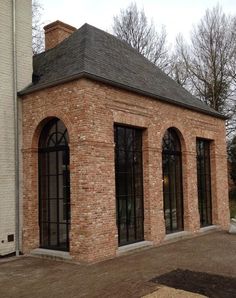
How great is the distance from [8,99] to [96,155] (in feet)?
10.6

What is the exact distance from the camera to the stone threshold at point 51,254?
32.7 ft

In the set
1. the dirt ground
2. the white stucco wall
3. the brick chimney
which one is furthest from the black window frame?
the white stucco wall

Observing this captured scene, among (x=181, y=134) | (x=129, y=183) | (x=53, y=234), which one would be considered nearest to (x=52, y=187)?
(x=53, y=234)

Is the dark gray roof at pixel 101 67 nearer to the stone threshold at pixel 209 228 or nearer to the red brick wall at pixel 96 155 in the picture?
the red brick wall at pixel 96 155

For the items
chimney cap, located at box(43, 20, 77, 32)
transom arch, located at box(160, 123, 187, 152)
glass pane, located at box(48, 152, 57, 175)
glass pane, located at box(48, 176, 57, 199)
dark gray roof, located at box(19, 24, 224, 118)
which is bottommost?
glass pane, located at box(48, 176, 57, 199)

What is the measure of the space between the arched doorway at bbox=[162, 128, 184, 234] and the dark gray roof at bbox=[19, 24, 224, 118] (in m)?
1.40

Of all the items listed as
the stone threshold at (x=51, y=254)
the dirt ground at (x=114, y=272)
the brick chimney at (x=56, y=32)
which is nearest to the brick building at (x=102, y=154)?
the stone threshold at (x=51, y=254)

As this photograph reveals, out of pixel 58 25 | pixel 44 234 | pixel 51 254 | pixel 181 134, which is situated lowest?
pixel 51 254

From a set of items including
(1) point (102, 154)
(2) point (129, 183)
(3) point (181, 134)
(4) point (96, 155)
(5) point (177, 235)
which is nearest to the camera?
(4) point (96, 155)

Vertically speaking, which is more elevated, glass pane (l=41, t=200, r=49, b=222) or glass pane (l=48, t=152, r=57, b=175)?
glass pane (l=48, t=152, r=57, b=175)

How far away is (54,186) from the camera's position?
11227 mm

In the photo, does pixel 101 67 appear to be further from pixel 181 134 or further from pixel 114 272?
pixel 114 272

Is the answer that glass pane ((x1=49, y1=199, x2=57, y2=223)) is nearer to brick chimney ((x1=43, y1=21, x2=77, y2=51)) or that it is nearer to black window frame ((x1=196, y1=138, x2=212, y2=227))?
black window frame ((x1=196, y1=138, x2=212, y2=227))

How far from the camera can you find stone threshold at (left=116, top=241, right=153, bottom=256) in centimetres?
1062
